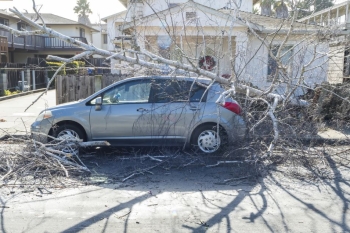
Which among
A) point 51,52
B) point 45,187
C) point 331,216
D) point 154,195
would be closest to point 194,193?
point 154,195

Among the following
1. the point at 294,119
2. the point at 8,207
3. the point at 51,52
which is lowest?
the point at 8,207

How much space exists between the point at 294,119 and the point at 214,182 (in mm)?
2538

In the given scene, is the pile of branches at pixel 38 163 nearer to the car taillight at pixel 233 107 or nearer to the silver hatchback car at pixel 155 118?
the silver hatchback car at pixel 155 118

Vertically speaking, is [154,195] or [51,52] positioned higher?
[51,52]

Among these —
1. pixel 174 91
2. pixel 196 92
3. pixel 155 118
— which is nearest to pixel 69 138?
pixel 155 118

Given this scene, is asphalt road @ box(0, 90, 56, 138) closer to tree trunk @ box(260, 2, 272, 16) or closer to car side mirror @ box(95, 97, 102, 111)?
car side mirror @ box(95, 97, 102, 111)

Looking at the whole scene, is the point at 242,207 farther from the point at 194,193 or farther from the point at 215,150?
the point at 215,150

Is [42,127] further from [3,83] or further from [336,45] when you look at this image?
[3,83]

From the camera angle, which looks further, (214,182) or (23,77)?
(23,77)

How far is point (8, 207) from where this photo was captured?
18.3 feet

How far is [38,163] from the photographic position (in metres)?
7.08

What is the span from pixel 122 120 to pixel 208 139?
184 centimetres

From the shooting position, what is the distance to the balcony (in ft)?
109

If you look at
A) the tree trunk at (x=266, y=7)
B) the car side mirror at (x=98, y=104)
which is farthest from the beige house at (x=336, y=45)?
the tree trunk at (x=266, y=7)
